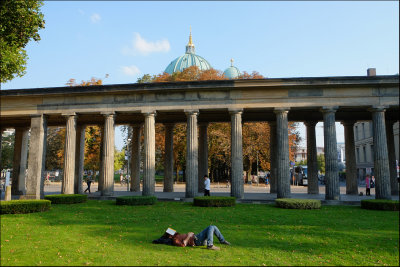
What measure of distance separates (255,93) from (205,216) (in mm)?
12367

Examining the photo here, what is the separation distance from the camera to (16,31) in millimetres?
23562

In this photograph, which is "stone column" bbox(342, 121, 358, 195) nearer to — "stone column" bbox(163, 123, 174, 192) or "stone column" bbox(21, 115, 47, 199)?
"stone column" bbox(163, 123, 174, 192)

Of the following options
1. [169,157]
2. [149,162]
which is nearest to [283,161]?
[149,162]

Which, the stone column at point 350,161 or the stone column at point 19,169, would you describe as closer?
→ the stone column at point 350,161

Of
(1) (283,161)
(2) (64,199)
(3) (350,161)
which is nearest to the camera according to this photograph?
(2) (64,199)

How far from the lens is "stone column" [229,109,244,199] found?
25.4 metres

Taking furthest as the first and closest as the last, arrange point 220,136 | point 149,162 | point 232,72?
1. point 232,72
2. point 220,136
3. point 149,162

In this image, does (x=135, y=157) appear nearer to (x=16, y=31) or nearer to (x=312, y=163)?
(x=16, y=31)

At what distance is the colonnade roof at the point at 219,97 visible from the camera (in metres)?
24.5

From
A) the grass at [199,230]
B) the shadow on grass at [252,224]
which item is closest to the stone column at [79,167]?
the shadow on grass at [252,224]

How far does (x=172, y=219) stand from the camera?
53.9 feet

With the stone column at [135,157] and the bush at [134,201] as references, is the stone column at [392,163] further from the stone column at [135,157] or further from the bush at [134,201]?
the stone column at [135,157]

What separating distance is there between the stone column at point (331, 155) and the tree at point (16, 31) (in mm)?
24258

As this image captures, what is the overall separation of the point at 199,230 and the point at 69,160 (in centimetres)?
1821
